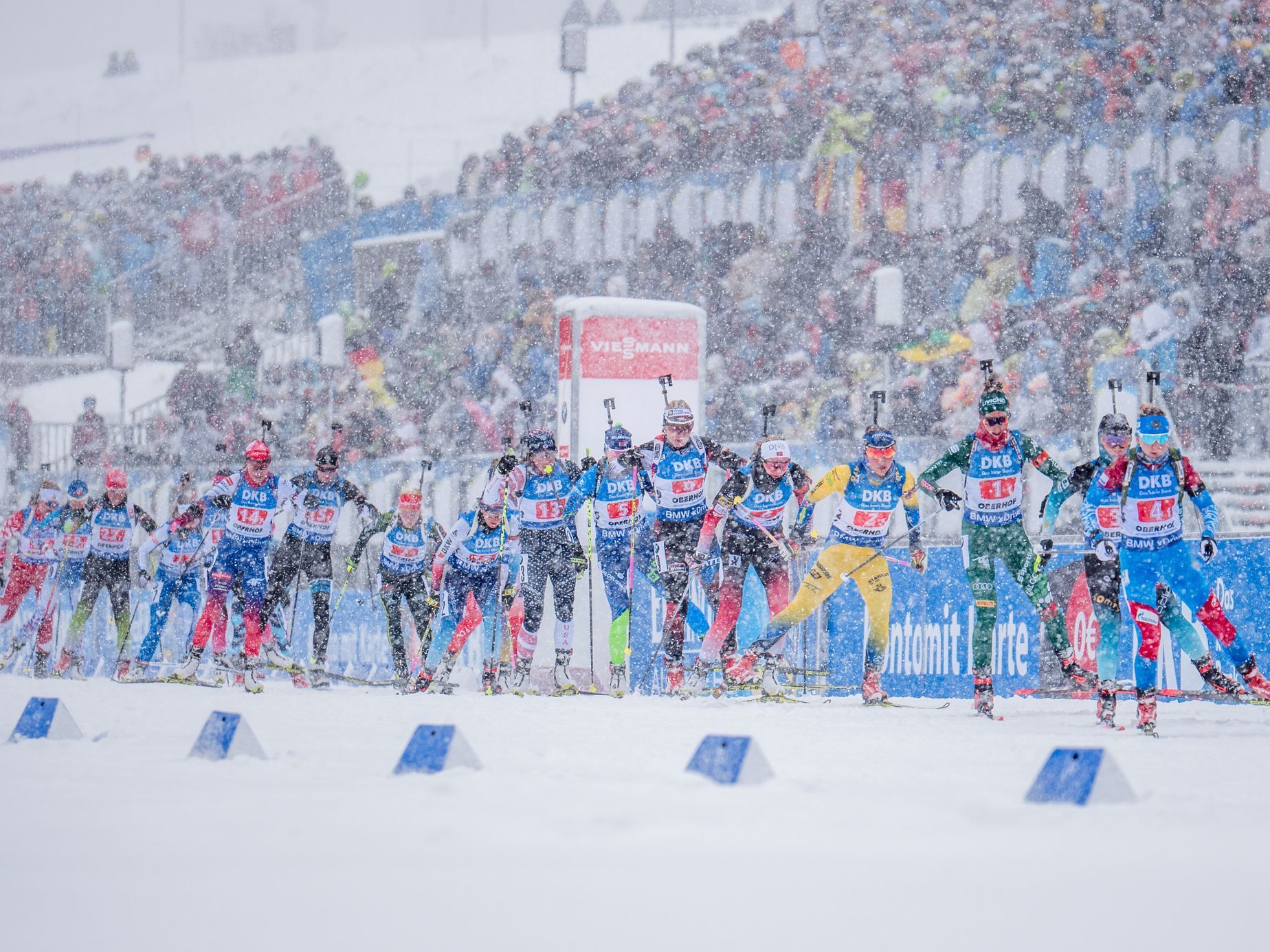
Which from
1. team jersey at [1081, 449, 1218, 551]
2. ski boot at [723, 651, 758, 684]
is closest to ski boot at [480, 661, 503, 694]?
ski boot at [723, 651, 758, 684]

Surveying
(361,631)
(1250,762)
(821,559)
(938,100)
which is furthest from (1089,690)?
(938,100)

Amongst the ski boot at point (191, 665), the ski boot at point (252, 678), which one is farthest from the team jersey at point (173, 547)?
the ski boot at point (252, 678)

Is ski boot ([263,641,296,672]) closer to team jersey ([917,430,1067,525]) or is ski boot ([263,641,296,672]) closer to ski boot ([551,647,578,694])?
ski boot ([551,647,578,694])

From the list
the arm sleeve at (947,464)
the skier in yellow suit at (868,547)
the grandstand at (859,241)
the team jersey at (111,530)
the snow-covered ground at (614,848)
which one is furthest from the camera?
the grandstand at (859,241)

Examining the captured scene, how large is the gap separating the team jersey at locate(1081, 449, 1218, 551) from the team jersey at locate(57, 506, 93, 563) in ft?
32.4

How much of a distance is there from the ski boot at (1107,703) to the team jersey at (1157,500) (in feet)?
2.95

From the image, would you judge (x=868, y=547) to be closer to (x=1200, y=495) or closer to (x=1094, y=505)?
(x=1094, y=505)

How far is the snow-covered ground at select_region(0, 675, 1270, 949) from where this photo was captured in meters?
3.60

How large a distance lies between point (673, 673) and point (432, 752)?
4.88 meters

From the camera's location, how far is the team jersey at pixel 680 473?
1078cm

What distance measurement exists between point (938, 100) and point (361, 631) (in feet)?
32.2

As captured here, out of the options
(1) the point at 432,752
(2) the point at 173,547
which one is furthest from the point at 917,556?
(2) the point at 173,547

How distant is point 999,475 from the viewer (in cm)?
937

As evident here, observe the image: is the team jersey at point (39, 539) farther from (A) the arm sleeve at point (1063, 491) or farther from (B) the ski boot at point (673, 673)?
(A) the arm sleeve at point (1063, 491)
